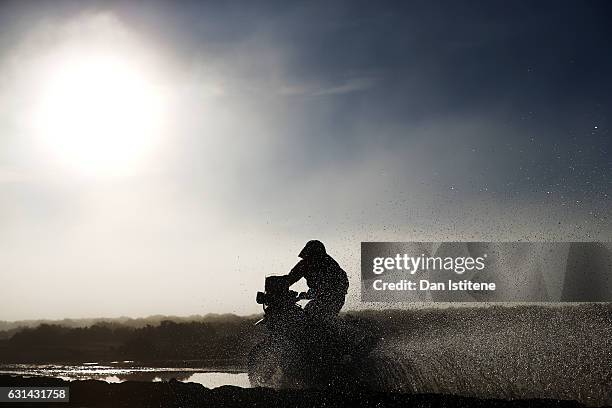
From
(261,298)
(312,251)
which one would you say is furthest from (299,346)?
(312,251)

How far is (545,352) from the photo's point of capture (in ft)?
59.7

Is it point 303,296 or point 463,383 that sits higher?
point 303,296

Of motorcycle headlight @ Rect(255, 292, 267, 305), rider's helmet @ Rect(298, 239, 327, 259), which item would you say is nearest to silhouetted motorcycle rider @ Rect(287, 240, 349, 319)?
rider's helmet @ Rect(298, 239, 327, 259)

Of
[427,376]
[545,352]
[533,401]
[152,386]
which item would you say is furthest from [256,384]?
[545,352]

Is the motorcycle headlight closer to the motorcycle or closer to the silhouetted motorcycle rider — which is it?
the motorcycle

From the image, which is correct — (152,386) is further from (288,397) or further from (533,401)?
(533,401)

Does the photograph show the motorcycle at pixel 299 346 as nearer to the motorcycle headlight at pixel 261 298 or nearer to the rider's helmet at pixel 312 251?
the motorcycle headlight at pixel 261 298

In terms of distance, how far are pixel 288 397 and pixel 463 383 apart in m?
4.48

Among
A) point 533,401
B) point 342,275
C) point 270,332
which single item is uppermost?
point 342,275

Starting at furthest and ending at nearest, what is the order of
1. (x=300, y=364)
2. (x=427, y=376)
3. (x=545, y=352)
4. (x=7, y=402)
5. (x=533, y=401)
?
(x=545, y=352) → (x=427, y=376) → (x=300, y=364) → (x=7, y=402) → (x=533, y=401)

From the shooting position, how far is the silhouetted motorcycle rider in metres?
15.6

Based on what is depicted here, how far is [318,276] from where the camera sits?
15.7 m

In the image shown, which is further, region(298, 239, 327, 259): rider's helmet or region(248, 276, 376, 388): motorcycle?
region(298, 239, 327, 259): rider's helmet

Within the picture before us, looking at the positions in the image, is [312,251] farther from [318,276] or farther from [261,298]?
[261,298]
